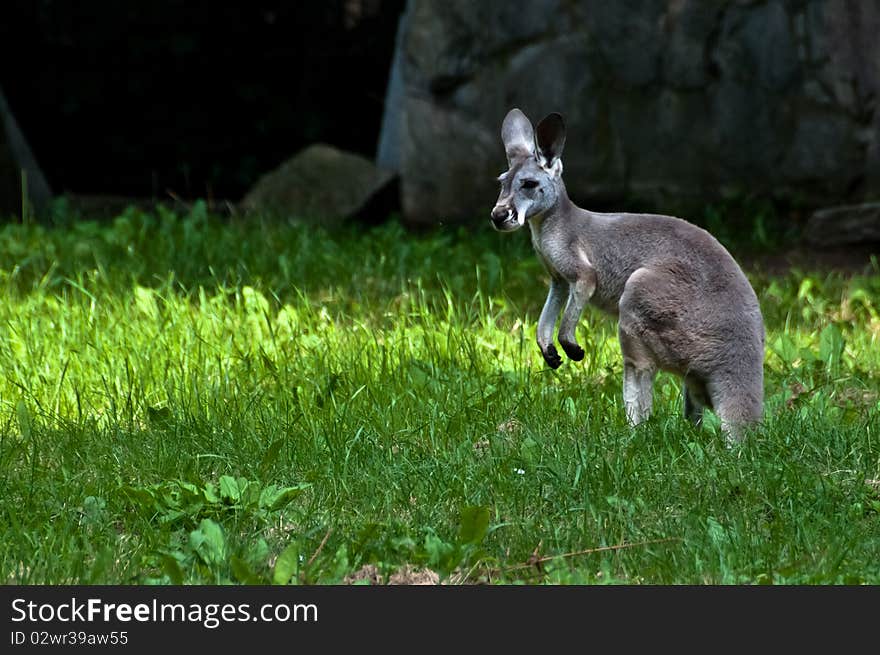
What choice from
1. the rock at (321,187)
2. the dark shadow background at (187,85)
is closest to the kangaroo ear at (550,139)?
the rock at (321,187)

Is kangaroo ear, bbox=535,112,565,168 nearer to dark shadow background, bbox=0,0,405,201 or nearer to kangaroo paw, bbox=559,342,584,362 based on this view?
kangaroo paw, bbox=559,342,584,362

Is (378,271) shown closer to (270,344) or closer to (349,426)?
(270,344)

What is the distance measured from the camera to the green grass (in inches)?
150

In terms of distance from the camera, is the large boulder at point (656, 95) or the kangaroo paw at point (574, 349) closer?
the kangaroo paw at point (574, 349)

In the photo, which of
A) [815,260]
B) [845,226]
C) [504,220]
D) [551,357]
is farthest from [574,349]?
[845,226]

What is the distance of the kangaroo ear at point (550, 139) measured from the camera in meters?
4.74

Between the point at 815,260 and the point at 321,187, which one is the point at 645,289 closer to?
the point at 815,260

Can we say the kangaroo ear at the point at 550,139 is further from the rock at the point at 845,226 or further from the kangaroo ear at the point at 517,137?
the rock at the point at 845,226

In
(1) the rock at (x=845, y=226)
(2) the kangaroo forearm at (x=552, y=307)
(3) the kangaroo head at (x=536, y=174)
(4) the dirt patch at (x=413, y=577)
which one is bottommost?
(4) the dirt patch at (x=413, y=577)

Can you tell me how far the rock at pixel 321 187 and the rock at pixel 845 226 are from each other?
334cm

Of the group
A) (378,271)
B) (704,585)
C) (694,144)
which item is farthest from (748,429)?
(694,144)

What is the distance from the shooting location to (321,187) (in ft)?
33.7
